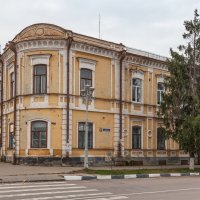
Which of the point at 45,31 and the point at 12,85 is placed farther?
the point at 12,85

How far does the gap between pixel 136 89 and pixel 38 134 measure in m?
9.18

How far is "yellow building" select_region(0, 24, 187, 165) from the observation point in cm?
2959

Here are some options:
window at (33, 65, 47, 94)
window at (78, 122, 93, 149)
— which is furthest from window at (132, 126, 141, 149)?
window at (33, 65, 47, 94)

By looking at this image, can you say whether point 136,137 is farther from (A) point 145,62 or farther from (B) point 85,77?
(B) point 85,77

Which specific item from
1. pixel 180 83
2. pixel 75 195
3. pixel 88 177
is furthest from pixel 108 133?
pixel 75 195

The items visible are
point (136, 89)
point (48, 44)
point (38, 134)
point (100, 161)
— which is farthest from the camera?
point (136, 89)

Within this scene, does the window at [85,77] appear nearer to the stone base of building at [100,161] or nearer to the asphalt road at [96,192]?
the stone base of building at [100,161]

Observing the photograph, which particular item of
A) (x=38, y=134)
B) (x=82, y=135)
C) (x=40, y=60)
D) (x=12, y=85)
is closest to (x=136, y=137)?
(x=82, y=135)

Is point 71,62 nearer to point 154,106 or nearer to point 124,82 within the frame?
point 124,82

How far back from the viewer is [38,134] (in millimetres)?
29719

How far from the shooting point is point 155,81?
36500 millimetres

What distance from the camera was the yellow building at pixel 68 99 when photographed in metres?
29.6

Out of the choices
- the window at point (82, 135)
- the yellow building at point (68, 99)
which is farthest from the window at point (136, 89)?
the window at point (82, 135)

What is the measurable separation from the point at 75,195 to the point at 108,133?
56.5ft
